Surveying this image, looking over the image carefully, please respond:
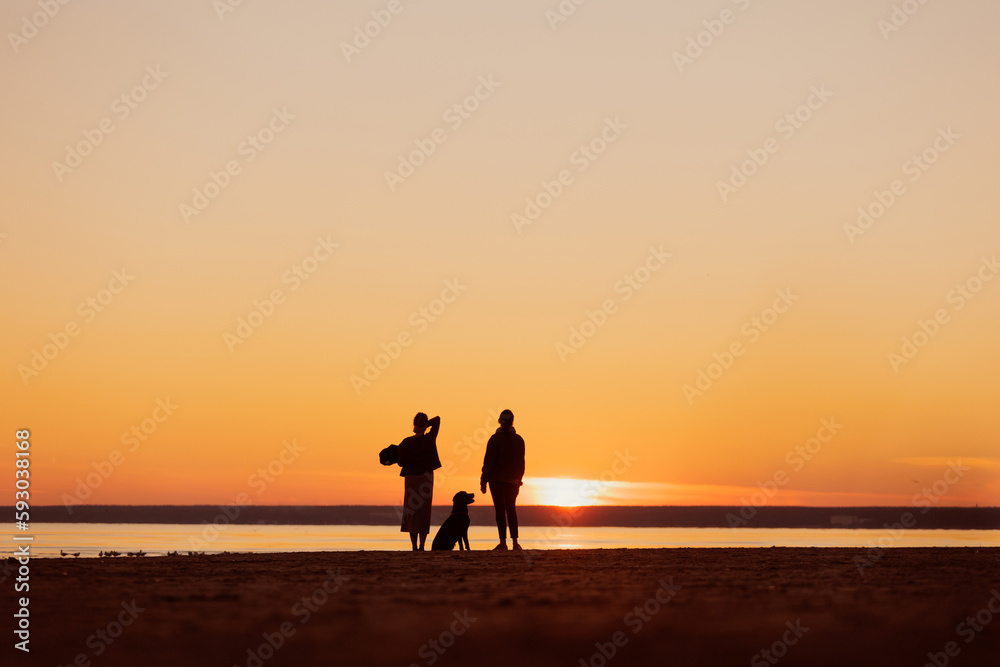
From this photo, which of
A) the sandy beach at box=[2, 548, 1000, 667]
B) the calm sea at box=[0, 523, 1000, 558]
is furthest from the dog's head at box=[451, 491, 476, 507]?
the sandy beach at box=[2, 548, 1000, 667]

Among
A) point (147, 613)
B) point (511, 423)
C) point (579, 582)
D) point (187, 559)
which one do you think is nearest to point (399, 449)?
point (511, 423)

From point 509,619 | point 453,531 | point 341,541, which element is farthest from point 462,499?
point 341,541

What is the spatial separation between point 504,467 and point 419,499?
1.92 metres

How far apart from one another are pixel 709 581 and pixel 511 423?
8340mm

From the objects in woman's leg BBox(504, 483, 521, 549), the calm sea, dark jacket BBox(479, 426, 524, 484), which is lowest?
the calm sea

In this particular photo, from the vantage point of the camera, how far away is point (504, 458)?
66.9 ft

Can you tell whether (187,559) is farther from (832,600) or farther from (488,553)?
(832,600)

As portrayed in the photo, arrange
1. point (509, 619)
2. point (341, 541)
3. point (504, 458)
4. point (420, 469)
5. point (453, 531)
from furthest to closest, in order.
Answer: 1. point (341, 541)
2. point (453, 531)
3. point (420, 469)
4. point (504, 458)
5. point (509, 619)

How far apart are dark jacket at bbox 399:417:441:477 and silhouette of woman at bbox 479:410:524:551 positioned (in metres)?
1.18

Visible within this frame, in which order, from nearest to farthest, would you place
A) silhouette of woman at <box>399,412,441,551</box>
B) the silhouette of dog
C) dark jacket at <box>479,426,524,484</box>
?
dark jacket at <box>479,426,524,484</box>, silhouette of woman at <box>399,412,441,551</box>, the silhouette of dog

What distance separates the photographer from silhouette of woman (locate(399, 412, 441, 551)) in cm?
2128

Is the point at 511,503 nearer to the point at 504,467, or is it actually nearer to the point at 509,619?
the point at 504,467

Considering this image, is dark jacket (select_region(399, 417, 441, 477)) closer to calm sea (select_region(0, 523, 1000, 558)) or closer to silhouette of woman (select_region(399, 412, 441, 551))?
silhouette of woman (select_region(399, 412, 441, 551))

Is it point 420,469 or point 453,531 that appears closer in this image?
point 420,469
